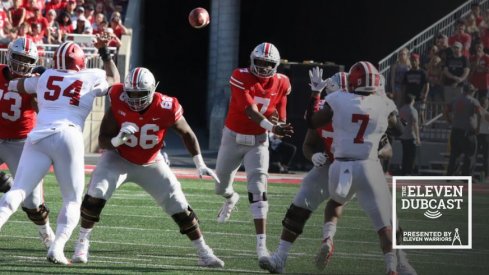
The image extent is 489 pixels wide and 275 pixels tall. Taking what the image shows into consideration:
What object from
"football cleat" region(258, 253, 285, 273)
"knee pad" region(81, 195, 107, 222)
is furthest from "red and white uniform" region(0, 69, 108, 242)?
"football cleat" region(258, 253, 285, 273)

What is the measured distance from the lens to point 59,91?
29.4 ft

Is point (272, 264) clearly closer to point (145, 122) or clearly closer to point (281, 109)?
point (145, 122)

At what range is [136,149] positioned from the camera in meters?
8.97

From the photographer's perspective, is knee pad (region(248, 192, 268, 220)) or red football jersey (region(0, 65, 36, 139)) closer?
knee pad (region(248, 192, 268, 220))

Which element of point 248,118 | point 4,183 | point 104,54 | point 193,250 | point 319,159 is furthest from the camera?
point 4,183

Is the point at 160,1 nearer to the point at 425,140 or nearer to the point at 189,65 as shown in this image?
the point at 189,65

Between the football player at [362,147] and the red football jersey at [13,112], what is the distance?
2767 millimetres

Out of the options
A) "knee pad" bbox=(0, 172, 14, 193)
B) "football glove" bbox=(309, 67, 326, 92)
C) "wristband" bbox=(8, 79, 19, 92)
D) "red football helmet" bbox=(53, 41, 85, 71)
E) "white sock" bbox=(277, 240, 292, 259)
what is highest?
"red football helmet" bbox=(53, 41, 85, 71)

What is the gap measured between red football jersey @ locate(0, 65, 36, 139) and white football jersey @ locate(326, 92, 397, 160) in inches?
114

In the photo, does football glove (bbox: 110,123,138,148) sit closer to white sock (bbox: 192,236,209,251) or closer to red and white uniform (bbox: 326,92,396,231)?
white sock (bbox: 192,236,209,251)

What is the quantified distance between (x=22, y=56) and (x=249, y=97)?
1973mm

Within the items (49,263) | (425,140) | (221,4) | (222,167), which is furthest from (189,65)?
(49,263)

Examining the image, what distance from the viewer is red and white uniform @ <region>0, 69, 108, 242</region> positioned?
8.68 m

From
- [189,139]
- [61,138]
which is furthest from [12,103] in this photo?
[189,139]
